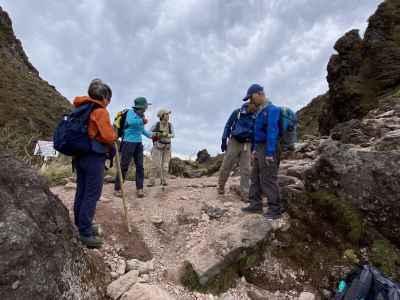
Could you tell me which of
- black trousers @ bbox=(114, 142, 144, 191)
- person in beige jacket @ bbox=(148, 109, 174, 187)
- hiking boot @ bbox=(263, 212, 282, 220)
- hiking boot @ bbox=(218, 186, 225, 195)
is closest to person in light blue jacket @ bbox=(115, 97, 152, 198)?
black trousers @ bbox=(114, 142, 144, 191)

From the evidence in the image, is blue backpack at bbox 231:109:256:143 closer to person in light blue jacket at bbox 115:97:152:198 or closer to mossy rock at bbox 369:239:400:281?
person in light blue jacket at bbox 115:97:152:198

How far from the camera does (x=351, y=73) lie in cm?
2342

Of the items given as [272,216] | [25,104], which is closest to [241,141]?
[272,216]

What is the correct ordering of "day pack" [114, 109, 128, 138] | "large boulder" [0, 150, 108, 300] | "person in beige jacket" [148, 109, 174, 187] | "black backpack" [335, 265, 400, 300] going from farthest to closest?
"person in beige jacket" [148, 109, 174, 187] → "day pack" [114, 109, 128, 138] → "black backpack" [335, 265, 400, 300] → "large boulder" [0, 150, 108, 300]

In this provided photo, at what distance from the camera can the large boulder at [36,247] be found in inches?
90.4

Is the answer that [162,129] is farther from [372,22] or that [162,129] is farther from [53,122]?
[53,122]

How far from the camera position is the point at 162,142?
23.1ft

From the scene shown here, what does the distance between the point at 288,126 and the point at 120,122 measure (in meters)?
3.44

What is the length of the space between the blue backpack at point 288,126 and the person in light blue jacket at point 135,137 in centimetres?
284

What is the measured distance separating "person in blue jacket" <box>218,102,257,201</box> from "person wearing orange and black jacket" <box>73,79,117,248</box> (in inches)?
111

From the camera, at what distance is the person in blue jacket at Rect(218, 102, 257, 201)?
18.7 feet

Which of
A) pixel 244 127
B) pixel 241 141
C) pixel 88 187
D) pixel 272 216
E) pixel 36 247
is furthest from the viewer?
pixel 241 141

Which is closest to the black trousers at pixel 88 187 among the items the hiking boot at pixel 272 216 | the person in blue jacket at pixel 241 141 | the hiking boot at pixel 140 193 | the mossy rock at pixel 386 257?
the hiking boot at pixel 140 193

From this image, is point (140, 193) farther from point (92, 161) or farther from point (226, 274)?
point (226, 274)
